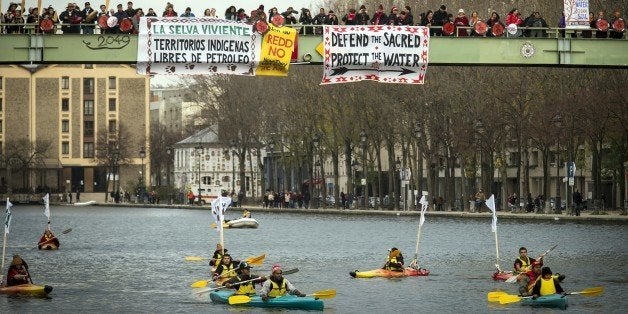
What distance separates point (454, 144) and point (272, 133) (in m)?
38.0

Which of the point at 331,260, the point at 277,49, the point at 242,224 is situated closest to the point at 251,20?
the point at 277,49

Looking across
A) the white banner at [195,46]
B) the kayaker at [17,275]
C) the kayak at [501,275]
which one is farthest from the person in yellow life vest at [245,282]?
the kayak at [501,275]

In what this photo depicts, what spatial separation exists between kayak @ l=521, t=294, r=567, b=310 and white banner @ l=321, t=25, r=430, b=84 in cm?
1015

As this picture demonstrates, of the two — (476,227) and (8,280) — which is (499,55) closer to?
(8,280)

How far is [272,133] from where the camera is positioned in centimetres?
15512

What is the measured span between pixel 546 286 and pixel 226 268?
11.9 metres

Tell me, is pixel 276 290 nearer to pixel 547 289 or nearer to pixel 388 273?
pixel 547 289

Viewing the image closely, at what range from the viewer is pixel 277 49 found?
182 ft

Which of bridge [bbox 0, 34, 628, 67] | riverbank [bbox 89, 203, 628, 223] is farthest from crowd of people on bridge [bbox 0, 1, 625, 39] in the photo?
riverbank [bbox 89, 203, 628, 223]

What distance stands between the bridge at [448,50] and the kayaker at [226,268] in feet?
26.2

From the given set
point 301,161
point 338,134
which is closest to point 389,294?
point 338,134

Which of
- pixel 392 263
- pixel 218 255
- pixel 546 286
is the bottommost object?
pixel 546 286

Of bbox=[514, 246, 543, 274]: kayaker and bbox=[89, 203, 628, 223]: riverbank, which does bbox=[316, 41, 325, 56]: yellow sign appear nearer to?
bbox=[514, 246, 543, 274]: kayaker

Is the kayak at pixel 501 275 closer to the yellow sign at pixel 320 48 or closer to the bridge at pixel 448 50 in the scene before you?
the bridge at pixel 448 50
